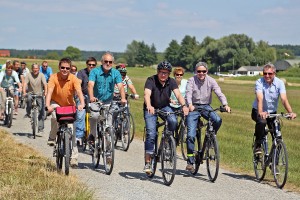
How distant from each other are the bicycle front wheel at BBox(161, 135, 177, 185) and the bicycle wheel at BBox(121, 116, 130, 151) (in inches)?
155

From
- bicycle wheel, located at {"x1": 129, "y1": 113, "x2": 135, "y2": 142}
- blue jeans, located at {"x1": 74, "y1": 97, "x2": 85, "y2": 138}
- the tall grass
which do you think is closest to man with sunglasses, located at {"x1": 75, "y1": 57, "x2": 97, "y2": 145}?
blue jeans, located at {"x1": 74, "y1": 97, "x2": 85, "y2": 138}

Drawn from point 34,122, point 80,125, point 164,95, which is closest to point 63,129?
point 164,95

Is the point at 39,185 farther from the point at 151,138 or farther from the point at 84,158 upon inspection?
the point at 84,158

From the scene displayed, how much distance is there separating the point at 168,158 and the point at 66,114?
1.90m

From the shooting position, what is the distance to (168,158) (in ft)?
30.8

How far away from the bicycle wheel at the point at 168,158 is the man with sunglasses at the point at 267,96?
5.38ft

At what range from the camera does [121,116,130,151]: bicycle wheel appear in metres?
13.4

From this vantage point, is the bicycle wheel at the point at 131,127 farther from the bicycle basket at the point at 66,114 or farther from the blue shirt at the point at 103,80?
the bicycle basket at the point at 66,114

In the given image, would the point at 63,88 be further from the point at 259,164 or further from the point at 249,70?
the point at 249,70

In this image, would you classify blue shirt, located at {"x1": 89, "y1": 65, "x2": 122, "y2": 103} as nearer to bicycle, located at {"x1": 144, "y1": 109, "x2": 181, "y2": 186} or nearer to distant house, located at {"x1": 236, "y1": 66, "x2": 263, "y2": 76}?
bicycle, located at {"x1": 144, "y1": 109, "x2": 181, "y2": 186}

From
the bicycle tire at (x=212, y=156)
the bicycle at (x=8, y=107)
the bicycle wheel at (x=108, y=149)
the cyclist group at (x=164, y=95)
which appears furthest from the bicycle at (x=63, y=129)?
the bicycle at (x=8, y=107)

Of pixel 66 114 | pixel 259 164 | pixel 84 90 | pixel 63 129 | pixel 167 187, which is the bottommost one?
pixel 167 187

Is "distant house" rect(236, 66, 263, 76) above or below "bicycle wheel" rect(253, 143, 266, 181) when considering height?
below

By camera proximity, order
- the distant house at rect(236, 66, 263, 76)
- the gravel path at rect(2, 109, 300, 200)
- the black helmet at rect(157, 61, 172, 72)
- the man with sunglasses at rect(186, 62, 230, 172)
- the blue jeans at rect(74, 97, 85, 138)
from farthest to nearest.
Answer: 1. the distant house at rect(236, 66, 263, 76)
2. the blue jeans at rect(74, 97, 85, 138)
3. the man with sunglasses at rect(186, 62, 230, 172)
4. the black helmet at rect(157, 61, 172, 72)
5. the gravel path at rect(2, 109, 300, 200)
